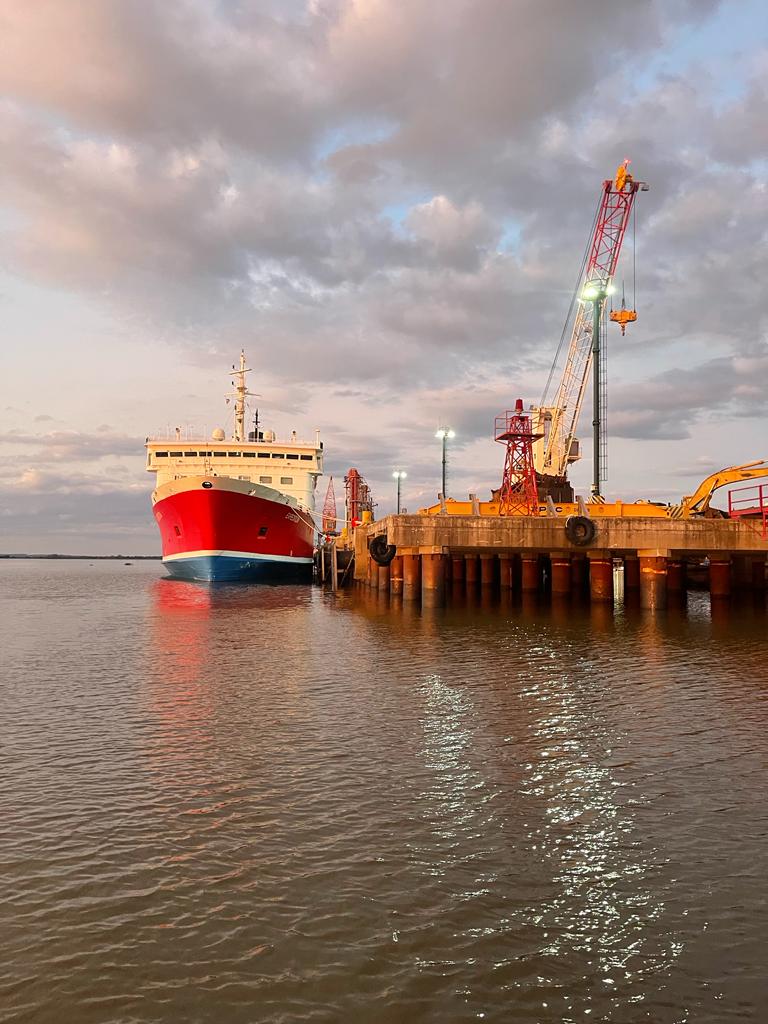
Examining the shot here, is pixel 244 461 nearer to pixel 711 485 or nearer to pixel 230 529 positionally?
pixel 230 529

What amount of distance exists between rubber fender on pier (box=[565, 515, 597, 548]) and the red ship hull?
26.4 m

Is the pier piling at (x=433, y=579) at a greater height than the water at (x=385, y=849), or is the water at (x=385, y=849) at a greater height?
the pier piling at (x=433, y=579)

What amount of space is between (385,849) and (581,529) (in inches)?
928

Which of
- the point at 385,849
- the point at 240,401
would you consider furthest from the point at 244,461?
the point at 385,849

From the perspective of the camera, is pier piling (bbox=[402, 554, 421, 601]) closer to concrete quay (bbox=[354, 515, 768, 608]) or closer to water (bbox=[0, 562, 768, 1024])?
concrete quay (bbox=[354, 515, 768, 608])

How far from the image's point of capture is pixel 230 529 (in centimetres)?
5097

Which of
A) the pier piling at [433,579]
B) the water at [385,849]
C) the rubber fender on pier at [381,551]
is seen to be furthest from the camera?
the rubber fender on pier at [381,551]

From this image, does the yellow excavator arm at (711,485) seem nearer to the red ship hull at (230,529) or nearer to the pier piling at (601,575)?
the pier piling at (601,575)

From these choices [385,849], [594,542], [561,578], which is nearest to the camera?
[385,849]

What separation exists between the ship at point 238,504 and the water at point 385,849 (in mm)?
33657

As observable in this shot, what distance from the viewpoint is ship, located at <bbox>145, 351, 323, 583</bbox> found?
49.8 m

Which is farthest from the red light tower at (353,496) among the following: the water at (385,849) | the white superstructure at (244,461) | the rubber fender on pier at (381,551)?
the water at (385,849)

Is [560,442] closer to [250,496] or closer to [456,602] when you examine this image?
[250,496]

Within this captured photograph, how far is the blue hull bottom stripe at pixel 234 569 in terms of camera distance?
52719 millimetres
